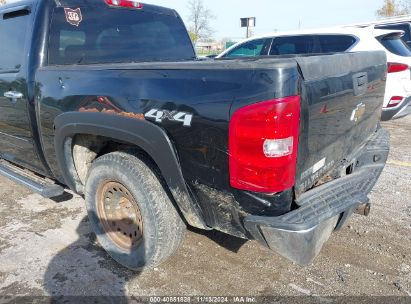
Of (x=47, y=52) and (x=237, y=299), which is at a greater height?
(x=47, y=52)

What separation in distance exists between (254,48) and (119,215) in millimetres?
5930

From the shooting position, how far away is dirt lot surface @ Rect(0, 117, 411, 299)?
2.62m

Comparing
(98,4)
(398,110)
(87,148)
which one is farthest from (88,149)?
(398,110)

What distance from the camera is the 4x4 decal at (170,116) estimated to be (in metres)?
2.08

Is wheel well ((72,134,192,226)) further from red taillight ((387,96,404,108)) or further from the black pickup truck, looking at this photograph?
red taillight ((387,96,404,108))

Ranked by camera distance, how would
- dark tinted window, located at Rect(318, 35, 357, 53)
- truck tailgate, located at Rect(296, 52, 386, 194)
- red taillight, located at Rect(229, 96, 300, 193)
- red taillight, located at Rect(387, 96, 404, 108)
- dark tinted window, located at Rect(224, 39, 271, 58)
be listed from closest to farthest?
red taillight, located at Rect(229, 96, 300, 193)
truck tailgate, located at Rect(296, 52, 386, 194)
red taillight, located at Rect(387, 96, 404, 108)
dark tinted window, located at Rect(318, 35, 357, 53)
dark tinted window, located at Rect(224, 39, 271, 58)

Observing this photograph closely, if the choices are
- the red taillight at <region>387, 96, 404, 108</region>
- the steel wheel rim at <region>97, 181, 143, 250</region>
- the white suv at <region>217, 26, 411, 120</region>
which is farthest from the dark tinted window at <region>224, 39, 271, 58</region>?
the steel wheel rim at <region>97, 181, 143, 250</region>

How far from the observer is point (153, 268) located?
2850 millimetres

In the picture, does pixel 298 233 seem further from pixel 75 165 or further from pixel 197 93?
pixel 75 165

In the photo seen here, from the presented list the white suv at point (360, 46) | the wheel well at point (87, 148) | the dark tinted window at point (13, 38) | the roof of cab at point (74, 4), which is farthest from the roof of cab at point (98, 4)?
the wheel well at point (87, 148)

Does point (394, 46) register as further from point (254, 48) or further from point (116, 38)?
point (116, 38)

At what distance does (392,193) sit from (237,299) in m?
2.61

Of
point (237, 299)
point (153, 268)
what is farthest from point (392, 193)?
point (153, 268)

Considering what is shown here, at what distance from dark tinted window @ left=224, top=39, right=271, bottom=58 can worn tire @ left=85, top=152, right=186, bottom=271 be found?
220 inches
